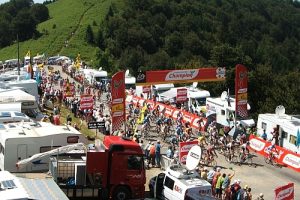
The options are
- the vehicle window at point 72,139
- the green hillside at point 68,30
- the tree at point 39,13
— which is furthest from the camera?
the tree at point 39,13

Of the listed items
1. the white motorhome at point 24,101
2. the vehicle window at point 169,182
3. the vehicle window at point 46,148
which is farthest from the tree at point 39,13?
the vehicle window at point 169,182

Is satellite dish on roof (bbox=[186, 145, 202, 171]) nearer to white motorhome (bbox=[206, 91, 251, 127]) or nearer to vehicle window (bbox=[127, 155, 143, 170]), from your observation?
vehicle window (bbox=[127, 155, 143, 170])

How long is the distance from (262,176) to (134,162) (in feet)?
27.3

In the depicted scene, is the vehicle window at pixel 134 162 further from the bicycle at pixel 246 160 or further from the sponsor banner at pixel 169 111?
the sponsor banner at pixel 169 111

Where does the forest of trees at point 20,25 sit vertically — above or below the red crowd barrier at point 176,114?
above

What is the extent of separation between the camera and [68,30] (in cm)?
12888

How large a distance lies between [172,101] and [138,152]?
87.8 ft

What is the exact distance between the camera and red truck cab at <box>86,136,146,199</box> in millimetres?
20947

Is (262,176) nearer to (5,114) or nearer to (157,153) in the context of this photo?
(157,153)

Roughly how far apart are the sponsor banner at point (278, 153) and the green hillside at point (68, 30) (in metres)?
77.0

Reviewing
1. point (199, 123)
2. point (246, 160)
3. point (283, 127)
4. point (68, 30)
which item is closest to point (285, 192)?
point (246, 160)

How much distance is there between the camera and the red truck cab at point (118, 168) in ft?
68.7

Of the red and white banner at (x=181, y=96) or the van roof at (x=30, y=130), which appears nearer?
the van roof at (x=30, y=130)

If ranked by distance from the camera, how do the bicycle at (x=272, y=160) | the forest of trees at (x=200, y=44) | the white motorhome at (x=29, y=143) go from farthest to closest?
the forest of trees at (x=200, y=44), the bicycle at (x=272, y=160), the white motorhome at (x=29, y=143)
